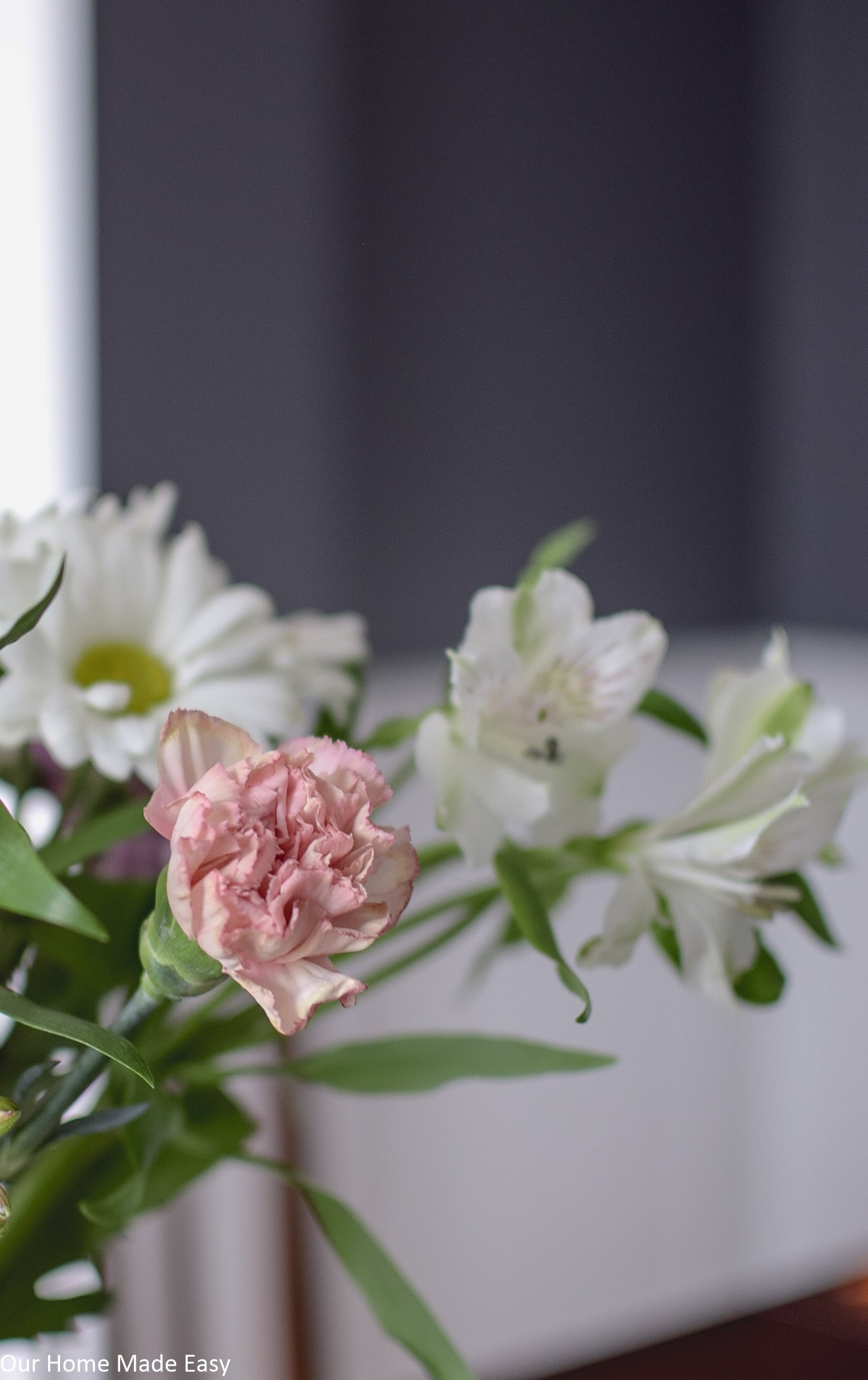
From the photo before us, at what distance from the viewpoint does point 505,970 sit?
1.77 meters

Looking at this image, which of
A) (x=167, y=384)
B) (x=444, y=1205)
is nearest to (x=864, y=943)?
(x=444, y=1205)

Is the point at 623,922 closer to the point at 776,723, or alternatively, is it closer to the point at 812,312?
the point at 776,723

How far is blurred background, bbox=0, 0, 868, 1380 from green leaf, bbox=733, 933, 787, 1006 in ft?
2.57

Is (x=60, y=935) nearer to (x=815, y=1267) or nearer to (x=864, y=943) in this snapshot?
(x=815, y=1267)

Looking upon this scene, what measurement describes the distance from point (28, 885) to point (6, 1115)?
0.15 feet

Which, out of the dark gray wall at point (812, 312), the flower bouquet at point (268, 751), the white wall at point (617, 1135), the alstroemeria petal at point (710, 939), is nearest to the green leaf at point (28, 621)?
the flower bouquet at point (268, 751)

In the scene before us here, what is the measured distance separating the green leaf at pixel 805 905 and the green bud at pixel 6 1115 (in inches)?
10.0

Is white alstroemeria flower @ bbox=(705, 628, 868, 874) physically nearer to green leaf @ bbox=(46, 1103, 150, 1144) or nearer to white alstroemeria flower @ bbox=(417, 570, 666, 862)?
white alstroemeria flower @ bbox=(417, 570, 666, 862)

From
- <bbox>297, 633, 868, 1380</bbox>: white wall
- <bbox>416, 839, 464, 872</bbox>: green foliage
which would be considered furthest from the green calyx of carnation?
<bbox>297, 633, 868, 1380</bbox>: white wall

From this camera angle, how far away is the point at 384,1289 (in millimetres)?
364

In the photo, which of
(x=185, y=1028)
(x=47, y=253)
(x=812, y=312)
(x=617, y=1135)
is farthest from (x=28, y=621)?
(x=812, y=312)

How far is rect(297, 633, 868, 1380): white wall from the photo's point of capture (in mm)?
1699

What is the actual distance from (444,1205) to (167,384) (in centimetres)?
119

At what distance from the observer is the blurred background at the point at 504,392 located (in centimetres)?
140
